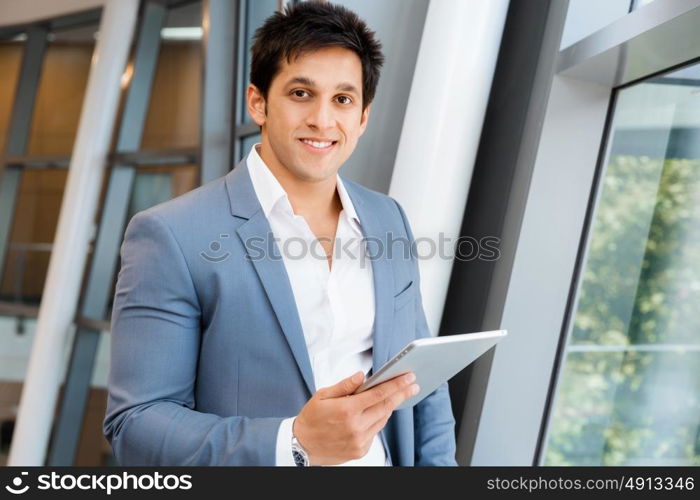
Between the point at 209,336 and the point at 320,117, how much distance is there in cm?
48

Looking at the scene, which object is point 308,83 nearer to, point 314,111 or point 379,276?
point 314,111

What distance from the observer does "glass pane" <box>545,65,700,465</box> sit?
205 centimetres

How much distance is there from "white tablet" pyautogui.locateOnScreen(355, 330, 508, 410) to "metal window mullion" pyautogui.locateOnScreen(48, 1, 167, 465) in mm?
4435

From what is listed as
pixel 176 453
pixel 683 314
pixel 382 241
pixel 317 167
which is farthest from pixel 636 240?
pixel 176 453

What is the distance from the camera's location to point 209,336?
1.54 m

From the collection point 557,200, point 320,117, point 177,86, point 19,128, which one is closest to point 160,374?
point 320,117

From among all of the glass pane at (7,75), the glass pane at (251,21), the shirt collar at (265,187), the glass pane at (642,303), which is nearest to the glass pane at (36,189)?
the glass pane at (7,75)

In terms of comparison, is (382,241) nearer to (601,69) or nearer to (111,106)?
(601,69)

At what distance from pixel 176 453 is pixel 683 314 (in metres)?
Answer: 1.32

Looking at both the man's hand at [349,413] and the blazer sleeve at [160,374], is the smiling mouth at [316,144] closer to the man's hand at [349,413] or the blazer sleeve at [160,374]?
the blazer sleeve at [160,374]

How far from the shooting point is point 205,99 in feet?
13.7

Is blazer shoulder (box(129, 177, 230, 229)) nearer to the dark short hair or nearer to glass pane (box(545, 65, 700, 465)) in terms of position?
the dark short hair

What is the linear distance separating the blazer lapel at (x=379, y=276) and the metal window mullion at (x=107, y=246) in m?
4.02

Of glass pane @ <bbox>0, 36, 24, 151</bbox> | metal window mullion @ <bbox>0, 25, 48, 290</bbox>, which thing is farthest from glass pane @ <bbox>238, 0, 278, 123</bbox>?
glass pane @ <bbox>0, 36, 24, 151</bbox>
